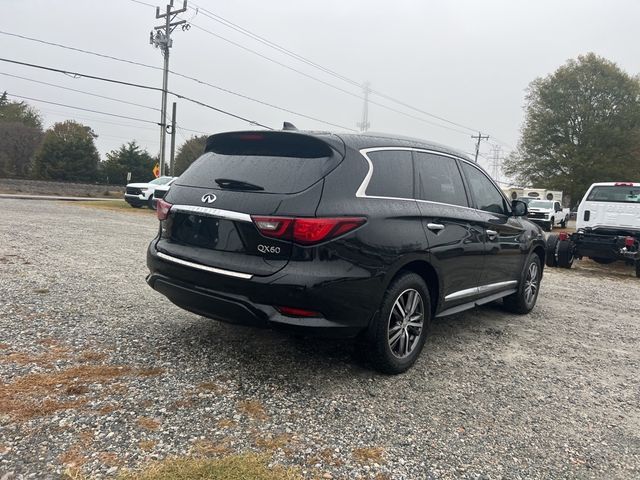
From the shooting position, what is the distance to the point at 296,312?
9.71 ft

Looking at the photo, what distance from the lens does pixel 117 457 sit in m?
2.31

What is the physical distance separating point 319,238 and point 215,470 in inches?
55.4

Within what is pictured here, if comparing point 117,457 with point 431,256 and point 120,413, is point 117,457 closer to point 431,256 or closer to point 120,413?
point 120,413

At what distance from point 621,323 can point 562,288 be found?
7.47 feet

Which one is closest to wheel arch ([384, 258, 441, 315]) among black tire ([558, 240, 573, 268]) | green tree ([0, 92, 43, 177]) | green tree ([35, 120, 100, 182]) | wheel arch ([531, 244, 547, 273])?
wheel arch ([531, 244, 547, 273])

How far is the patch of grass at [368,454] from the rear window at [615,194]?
992 centimetres

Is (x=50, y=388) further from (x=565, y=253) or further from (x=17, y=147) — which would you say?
(x=17, y=147)

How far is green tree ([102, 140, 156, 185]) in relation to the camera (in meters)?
52.7

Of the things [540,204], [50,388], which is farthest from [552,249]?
[540,204]

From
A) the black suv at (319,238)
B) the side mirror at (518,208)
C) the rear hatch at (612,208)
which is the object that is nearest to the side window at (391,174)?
the black suv at (319,238)

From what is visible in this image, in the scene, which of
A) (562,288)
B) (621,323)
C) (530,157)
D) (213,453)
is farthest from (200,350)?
(530,157)

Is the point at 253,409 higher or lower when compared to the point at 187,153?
lower

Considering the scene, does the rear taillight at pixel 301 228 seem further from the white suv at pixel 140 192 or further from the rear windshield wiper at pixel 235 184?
the white suv at pixel 140 192

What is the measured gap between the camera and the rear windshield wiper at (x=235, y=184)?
125 inches
